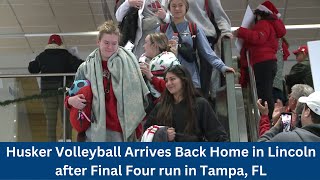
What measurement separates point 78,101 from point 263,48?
9.33 ft

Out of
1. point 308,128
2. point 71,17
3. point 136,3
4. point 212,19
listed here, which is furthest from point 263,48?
point 71,17

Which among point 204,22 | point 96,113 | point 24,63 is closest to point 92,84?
point 96,113

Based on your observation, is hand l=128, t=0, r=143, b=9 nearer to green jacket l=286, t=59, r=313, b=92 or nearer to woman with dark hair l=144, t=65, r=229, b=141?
woman with dark hair l=144, t=65, r=229, b=141

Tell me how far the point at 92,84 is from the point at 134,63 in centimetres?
34

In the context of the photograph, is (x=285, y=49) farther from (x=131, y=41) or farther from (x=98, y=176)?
(x=98, y=176)

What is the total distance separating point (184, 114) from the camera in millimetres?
4996

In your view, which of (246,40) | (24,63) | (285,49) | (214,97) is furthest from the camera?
(24,63)

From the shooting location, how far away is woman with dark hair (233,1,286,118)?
730 cm

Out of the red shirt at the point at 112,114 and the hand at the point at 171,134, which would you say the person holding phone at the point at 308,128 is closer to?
the hand at the point at 171,134

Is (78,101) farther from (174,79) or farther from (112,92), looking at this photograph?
(174,79)

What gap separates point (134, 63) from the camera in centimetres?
528

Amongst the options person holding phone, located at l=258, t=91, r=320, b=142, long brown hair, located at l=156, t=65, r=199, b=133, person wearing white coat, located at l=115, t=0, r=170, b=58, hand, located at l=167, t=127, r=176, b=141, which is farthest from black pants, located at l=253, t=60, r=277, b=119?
person holding phone, located at l=258, t=91, r=320, b=142

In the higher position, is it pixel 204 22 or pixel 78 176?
pixel 204 22

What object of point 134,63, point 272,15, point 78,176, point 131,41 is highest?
point 272,15
